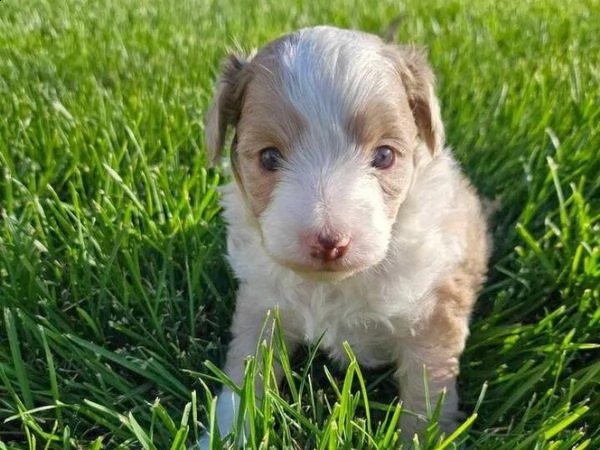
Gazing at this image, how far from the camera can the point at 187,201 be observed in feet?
11.8

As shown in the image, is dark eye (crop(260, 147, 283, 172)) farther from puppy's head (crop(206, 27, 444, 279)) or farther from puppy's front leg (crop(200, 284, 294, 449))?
puppy's front leg (crop(200, 284, 294, 449))

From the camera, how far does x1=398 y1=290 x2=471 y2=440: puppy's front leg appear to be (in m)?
2.80

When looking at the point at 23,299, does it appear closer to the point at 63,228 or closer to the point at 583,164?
the point at 63,228

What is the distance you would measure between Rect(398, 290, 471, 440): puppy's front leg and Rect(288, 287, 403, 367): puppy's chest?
4.2 inches

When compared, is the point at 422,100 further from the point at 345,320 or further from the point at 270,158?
the point at 345,320

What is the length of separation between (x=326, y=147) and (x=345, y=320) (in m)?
0.74

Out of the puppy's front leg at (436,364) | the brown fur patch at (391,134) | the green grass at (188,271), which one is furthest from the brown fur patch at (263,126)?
the puppy's front leg at (436,364)

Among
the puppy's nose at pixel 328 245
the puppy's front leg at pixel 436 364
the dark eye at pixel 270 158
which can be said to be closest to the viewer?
the puppy's nose at pixel 328 245

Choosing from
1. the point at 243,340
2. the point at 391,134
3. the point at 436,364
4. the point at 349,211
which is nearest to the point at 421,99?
the point at 391,134

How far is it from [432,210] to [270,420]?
1.07 m

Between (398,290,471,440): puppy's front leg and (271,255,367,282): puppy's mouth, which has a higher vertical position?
(271,255,367,282): puppy's mouth

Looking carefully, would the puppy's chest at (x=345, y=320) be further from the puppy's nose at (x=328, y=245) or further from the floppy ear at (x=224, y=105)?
the floppy ear at (x=224, y=105)

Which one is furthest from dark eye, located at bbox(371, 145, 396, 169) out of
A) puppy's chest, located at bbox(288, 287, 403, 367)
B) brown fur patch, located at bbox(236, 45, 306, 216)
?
puppy's chest, located at bbox(288, 287, 403, 367)

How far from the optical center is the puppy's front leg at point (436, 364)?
280 centimetres
